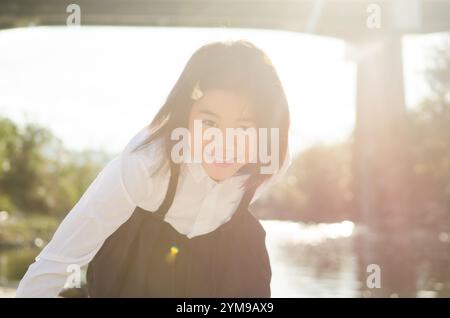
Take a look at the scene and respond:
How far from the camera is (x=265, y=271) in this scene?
1820 mm

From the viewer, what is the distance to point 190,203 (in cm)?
177

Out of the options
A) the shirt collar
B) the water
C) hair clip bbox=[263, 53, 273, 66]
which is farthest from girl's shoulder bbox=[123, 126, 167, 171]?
the water

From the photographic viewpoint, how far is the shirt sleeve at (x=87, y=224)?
158 cm

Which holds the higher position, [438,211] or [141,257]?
[438,211]

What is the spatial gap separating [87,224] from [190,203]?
30 centimetres

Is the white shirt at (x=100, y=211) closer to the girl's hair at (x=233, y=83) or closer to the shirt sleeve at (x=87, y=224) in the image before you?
the shirt sleeve at (x=87, y=224)

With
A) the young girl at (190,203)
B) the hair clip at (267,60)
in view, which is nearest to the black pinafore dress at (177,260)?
the young girl at (190,203)

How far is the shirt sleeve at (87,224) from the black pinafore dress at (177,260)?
7cm

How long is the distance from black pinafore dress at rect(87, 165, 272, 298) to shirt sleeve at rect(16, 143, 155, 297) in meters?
0.07

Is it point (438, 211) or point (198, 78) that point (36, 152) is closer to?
point (438, 211)
